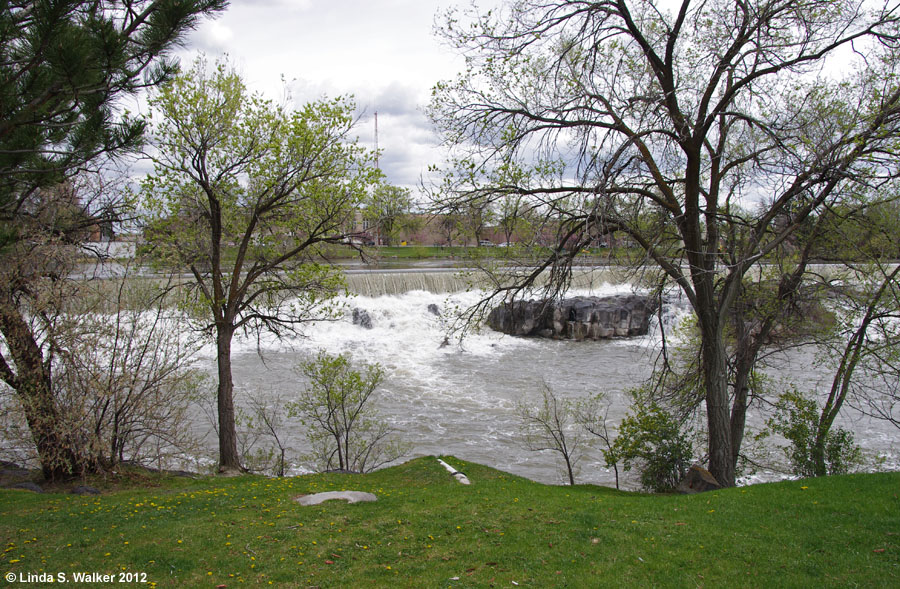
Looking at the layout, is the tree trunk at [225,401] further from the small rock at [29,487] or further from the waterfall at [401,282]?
the waterfall at [401,282]

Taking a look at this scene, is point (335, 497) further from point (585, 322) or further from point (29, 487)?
point (585, 322)

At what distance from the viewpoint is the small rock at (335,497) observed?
758cm

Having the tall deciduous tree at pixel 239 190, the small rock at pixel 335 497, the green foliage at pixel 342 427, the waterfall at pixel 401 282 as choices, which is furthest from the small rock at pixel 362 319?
the small rock at pixel 335 497

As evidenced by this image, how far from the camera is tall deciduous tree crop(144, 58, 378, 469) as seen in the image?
10305 millimetres

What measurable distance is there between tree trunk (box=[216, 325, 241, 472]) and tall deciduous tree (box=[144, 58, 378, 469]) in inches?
0.7

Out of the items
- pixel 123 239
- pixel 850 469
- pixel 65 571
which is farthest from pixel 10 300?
pixel 850 469

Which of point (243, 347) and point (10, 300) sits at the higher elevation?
point (10, 300)

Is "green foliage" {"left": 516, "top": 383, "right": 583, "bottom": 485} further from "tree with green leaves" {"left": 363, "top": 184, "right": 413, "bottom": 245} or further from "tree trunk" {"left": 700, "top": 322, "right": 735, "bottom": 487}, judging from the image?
"tree with green leaves" {"left": 363, "top": 184, "right": 413, "bottom": 245}

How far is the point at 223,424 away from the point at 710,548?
28.9 ft

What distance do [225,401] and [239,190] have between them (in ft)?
13.3

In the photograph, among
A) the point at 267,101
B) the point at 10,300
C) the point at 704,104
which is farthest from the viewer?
the point at 267,101

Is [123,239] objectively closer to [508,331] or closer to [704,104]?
[704,104]

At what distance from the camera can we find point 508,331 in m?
28.8

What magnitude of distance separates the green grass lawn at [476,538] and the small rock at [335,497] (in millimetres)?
191
